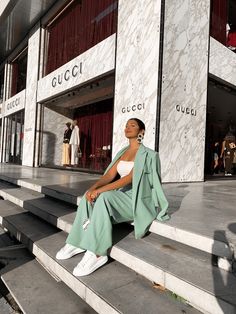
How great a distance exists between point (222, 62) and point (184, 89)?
2.26 meters

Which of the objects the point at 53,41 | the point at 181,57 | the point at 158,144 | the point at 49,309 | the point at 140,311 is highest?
the point at 53,41

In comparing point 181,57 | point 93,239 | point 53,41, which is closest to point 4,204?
point 93,239

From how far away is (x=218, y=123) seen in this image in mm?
14203

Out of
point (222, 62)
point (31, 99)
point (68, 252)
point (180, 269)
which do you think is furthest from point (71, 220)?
point (31, 99)

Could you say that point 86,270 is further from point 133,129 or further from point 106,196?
point 133,129

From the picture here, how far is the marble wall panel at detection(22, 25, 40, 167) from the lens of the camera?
12766 mm

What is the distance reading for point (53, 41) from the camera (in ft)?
40.4

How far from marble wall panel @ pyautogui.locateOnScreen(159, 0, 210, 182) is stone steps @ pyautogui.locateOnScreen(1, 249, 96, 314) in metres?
4.20

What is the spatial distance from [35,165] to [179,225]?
36.1 feet

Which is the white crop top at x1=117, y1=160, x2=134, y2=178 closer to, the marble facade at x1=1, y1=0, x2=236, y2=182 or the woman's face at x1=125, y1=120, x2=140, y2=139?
the woman's face at x1=125, y1=120, x2=140, y2=139

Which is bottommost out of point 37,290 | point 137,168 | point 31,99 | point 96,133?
point 37,290

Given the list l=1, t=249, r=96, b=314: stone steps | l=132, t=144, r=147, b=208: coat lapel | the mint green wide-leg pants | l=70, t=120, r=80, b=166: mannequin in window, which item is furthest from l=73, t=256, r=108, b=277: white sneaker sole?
l=70, t=120, r=80, b=166: mannequin in window

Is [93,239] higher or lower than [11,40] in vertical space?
lower

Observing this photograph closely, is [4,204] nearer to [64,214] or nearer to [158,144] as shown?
[64,214]
